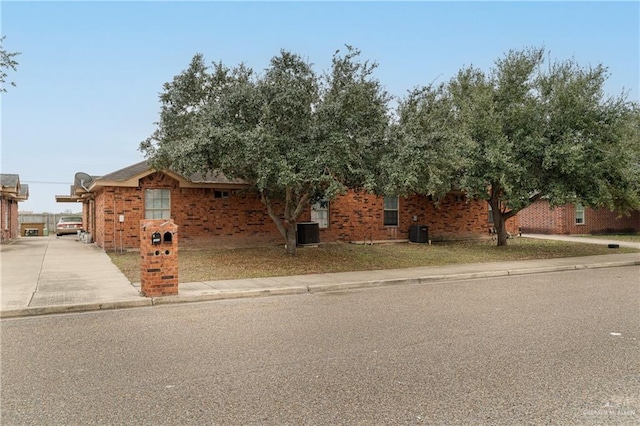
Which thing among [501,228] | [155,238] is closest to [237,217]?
[155,238]

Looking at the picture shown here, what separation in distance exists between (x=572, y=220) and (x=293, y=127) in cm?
2317

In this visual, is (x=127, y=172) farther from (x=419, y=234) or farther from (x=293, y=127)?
(x=419, y=234)

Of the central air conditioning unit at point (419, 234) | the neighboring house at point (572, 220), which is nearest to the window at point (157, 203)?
the central air conditioning unit at point (419, 234)

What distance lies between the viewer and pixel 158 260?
360 inches

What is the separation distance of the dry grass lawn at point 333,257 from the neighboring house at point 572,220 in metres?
8.78

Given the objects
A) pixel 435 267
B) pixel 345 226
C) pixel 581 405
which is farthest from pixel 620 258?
pixel 581 405

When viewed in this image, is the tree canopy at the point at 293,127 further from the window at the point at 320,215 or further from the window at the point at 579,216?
the window at the point at 579,216

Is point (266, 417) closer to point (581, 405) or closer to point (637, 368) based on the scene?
point (581, 405)

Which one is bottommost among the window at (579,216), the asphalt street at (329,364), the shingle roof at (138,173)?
the asphalt street at (329,364)

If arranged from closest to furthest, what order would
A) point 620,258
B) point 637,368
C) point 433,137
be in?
point 637,368 < point 433,137 < point 620,258

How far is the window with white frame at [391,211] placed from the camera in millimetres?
21906

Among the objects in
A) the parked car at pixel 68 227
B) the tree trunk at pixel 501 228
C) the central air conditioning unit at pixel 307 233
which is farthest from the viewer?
the parked car at pixel 68 227

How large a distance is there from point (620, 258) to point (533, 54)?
7725 millimetres

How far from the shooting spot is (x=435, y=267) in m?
14.0
